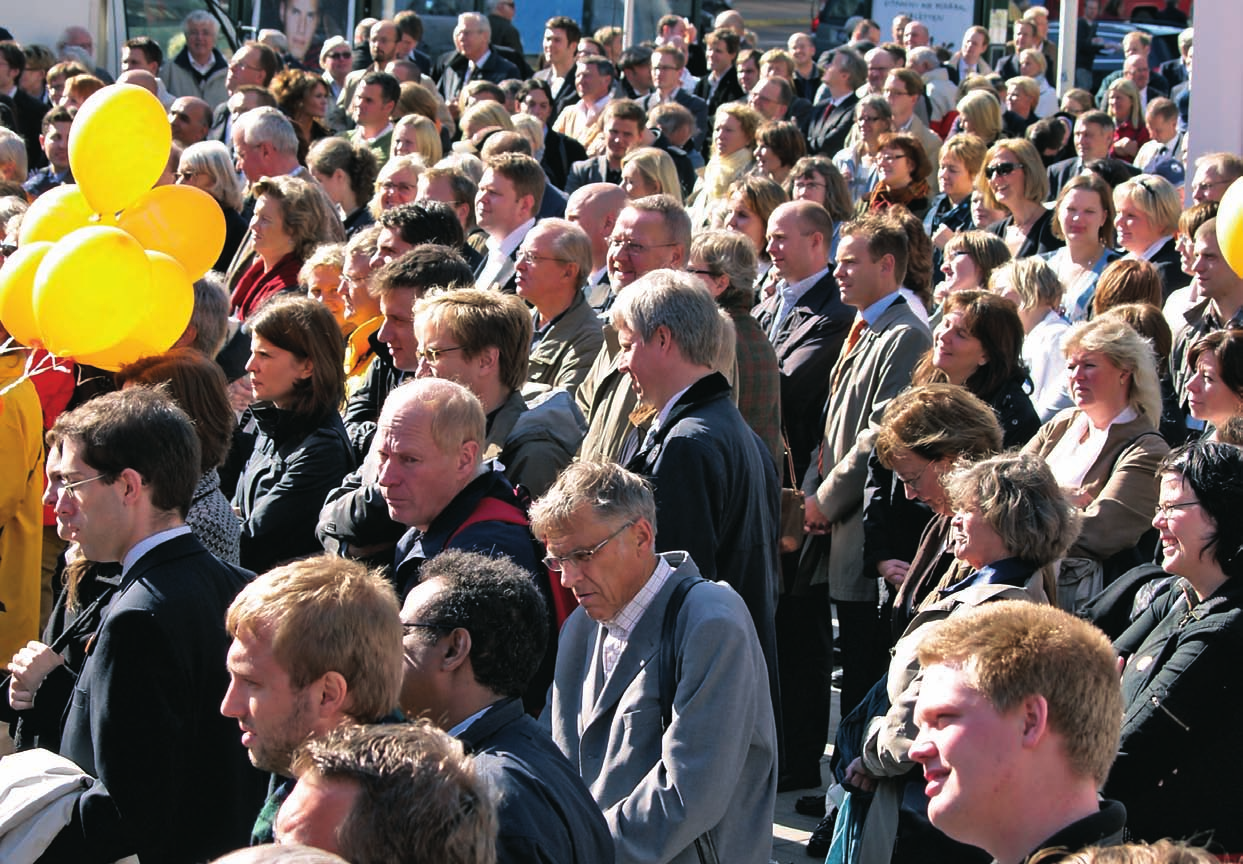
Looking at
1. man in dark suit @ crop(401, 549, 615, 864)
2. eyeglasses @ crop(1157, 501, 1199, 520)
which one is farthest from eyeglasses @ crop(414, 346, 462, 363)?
eyeglasses @ crop(1157, 501, 1199, 520)

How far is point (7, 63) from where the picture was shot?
12.7 meters

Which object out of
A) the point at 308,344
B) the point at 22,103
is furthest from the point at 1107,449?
the point at 22,103

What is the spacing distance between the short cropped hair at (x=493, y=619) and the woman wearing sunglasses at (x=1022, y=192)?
5.91m

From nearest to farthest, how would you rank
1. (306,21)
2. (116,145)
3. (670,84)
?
(116,145) → (670,84) → (306,21)

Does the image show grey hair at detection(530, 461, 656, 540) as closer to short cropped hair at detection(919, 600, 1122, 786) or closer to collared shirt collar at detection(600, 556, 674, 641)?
collared shirt collar at detection(600, 556, 674, 641)

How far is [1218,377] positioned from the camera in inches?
197

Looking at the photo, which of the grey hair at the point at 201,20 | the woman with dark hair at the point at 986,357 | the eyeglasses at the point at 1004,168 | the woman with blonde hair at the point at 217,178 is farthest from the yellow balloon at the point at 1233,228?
the grey hair at the point at 201,20

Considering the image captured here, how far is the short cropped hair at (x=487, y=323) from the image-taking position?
14.9ft

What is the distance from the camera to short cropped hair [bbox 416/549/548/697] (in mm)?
2957

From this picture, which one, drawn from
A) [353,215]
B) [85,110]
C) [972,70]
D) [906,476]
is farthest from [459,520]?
[972,70]

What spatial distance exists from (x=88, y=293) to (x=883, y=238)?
9.75 feet

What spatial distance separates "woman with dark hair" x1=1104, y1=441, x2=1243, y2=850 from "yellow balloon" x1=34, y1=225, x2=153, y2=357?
10.4 feet

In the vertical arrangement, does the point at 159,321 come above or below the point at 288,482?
above

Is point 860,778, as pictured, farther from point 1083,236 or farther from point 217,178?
point 217,178
